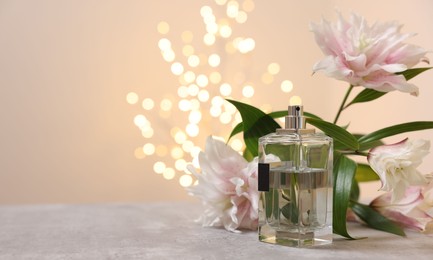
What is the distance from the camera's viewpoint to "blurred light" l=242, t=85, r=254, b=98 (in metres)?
2.89

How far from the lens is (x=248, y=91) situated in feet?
9.52

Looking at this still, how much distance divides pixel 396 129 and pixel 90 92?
75.0 inches

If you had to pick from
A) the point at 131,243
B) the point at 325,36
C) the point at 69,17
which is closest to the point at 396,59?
the point at 325,36

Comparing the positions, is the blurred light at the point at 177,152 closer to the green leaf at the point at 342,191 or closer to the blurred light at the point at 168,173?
the blurred light at the point at 168,173

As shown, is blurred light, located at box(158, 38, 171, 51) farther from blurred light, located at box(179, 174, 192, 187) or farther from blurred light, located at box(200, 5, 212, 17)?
blurred light, located at box(179, 174, 192, 187)

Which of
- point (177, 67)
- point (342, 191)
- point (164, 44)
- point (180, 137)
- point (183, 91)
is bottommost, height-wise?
point (342, 191)

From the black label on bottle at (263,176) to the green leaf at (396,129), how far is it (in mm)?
234

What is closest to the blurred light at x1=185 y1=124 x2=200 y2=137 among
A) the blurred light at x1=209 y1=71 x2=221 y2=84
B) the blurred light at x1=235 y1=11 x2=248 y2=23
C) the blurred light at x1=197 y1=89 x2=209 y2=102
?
the blurred light at x1=197 y1=89 x2=209 y2=102

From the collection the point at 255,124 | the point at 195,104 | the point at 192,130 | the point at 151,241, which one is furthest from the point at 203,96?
the point at 151,241

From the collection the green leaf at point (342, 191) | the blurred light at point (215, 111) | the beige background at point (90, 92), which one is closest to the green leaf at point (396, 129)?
the green leaf at point (342, 191)

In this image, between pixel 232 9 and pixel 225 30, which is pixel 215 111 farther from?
pixel 232 9

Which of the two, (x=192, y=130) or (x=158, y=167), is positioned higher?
(x=192, y=130)

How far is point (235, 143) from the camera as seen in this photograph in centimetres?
280

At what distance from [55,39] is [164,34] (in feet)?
1.66
